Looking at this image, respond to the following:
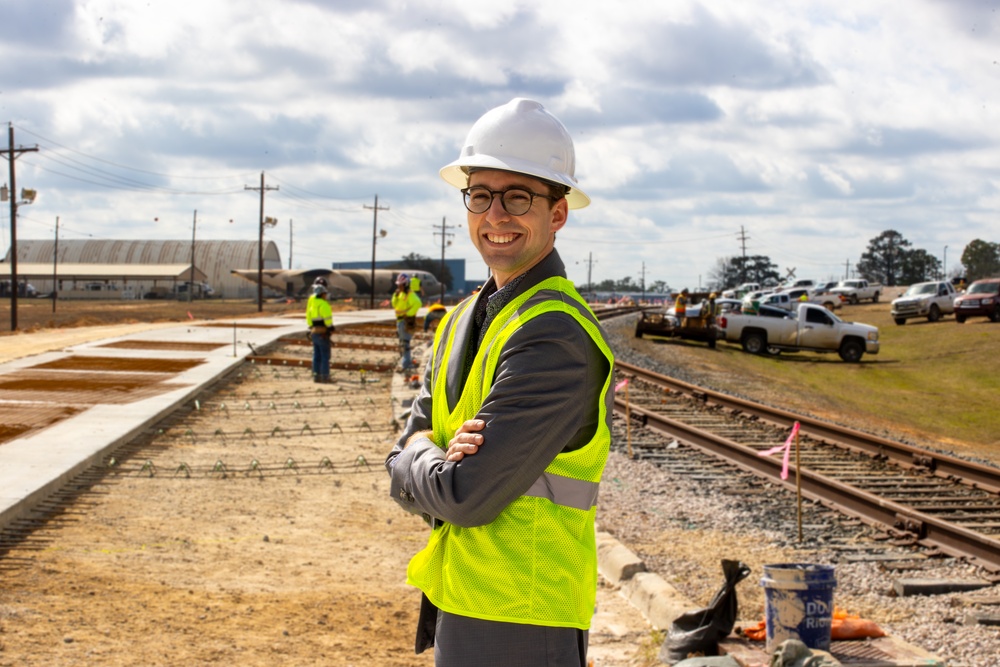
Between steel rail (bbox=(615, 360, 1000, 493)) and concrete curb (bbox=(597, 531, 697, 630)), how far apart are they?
17.5ft

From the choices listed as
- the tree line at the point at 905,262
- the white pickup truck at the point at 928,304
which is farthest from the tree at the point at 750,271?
the white pickup truck at the point at 928,304

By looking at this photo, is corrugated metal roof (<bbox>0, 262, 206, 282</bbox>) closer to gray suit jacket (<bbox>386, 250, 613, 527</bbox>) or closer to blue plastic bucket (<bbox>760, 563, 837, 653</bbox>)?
blue plastic bucket (<bbox>760, 563, 837, 653</bbox>)

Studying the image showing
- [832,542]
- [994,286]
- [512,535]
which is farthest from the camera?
[994,286]

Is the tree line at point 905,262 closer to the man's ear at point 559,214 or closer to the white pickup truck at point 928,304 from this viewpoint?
the white pickup truck at point 928,304

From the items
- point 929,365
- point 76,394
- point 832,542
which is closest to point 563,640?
point 832,542

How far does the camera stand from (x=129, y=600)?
6625 millimetres

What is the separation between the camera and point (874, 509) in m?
10.1

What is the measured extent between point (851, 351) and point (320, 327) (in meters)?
22.1

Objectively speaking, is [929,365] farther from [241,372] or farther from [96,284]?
[96,284]

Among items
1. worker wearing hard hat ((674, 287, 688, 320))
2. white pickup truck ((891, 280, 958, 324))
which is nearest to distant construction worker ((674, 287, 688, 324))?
worker wearing hard hat ((674, 287, 688, 320))

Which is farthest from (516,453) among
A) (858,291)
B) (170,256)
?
(170,256)

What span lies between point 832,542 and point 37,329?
3507 centimetres

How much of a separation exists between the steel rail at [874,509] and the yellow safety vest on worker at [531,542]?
6.58m

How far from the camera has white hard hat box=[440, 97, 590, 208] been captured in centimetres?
288
